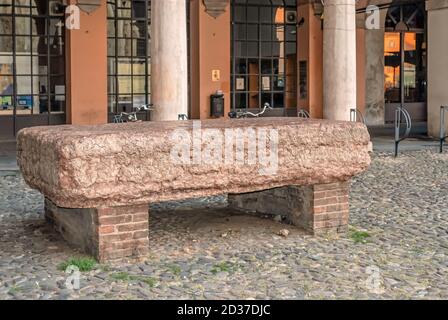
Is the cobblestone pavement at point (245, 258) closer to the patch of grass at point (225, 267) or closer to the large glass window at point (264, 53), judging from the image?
the patch of grass at point (225, 267)

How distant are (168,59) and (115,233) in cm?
591

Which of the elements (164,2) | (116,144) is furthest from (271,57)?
(116,144)

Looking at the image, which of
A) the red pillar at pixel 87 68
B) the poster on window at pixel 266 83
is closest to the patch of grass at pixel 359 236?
the red pillar at pixel 87 68

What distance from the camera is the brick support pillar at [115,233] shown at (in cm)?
569

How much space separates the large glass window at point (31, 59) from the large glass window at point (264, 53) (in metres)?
4.76

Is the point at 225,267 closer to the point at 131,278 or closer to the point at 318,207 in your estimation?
the point at 131,278

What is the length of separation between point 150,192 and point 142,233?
1.22ft

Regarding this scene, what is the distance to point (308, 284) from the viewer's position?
5168mm

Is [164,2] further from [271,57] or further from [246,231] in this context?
[271,57]

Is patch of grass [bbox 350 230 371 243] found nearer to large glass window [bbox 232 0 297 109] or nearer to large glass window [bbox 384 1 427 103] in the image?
large glass window [bbox 232 0 297 109]

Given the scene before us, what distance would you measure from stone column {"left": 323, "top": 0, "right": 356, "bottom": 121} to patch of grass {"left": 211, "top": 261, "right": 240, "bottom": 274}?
771 centimetres

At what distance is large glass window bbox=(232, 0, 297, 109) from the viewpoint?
64.2 feet

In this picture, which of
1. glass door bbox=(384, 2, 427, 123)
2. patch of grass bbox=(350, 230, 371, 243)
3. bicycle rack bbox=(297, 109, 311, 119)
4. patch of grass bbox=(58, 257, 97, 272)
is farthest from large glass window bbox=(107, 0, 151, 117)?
patch of grass bbox=(58, 257, 97, 272)
